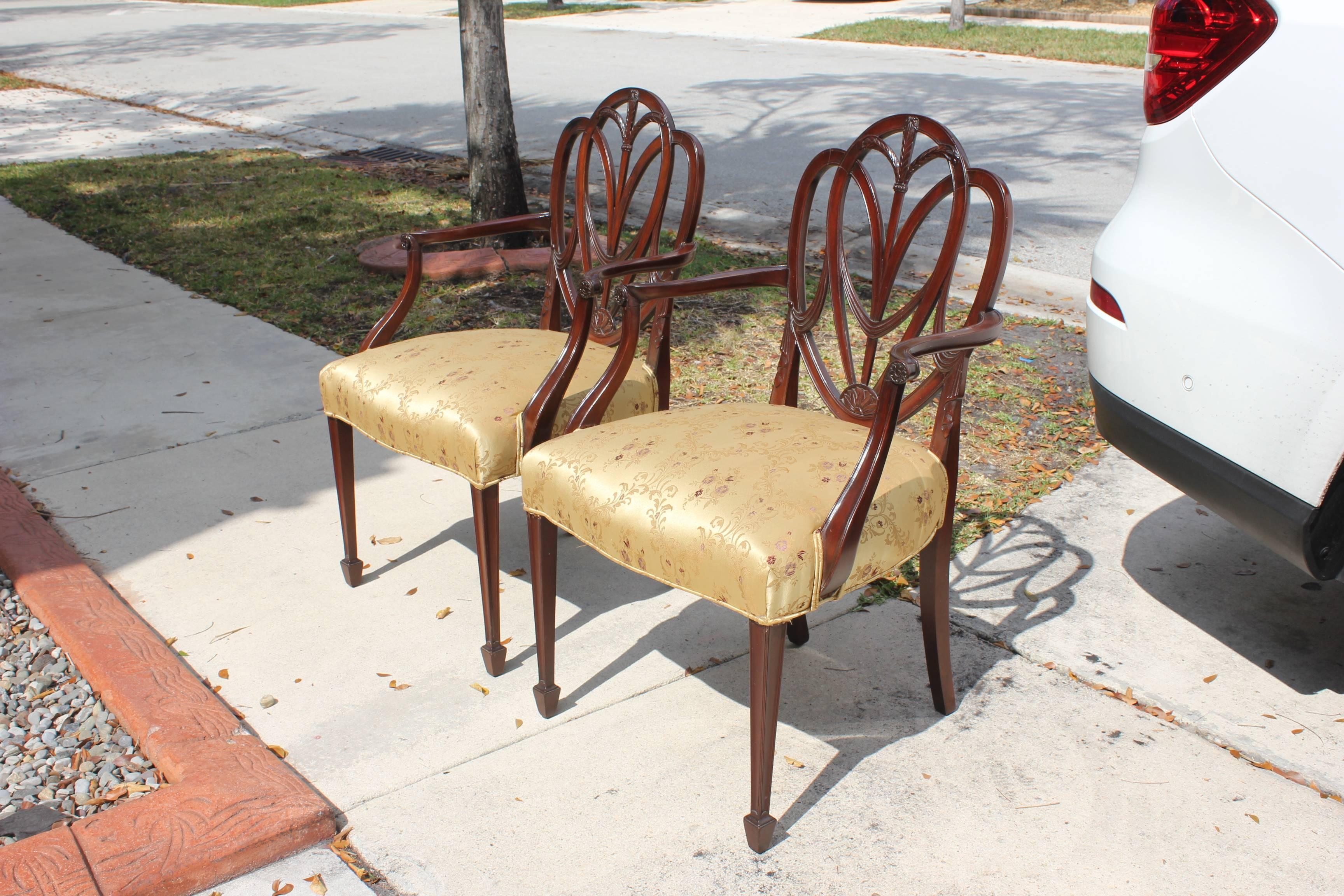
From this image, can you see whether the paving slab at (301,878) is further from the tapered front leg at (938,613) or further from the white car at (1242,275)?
the white car at (1242,275)

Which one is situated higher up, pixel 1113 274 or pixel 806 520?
pixel 1113 274

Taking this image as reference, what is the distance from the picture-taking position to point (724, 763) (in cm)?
242

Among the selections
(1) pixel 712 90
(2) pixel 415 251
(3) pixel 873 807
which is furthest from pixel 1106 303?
(1) pixel 712 90

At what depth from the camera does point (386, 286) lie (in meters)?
5.64

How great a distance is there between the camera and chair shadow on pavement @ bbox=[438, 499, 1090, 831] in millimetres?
2551

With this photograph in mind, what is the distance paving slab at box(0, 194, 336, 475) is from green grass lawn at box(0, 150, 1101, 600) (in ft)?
0.71

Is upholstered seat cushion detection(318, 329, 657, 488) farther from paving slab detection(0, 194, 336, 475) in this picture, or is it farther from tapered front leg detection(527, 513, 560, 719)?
paving slab detection(0, 194, 336, 475)

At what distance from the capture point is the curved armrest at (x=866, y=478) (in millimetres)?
2064

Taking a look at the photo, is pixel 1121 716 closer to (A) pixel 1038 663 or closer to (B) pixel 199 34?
(A) pixel 1038 663

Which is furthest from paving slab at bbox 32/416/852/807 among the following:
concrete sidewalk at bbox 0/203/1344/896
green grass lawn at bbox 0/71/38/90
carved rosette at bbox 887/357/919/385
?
green grass lawn at bbox 0/71/38/90

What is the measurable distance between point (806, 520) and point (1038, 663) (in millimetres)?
1002

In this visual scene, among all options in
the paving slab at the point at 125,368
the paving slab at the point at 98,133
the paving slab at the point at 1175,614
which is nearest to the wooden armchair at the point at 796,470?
the paving slab at the point at 1175,614

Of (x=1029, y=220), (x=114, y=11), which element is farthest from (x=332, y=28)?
(x=1029, y=220)

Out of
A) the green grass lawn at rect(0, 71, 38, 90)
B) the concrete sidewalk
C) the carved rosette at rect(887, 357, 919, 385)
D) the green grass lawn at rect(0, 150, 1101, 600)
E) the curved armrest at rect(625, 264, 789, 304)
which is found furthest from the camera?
the green grass lawn at rect(0, 71, 38, 90)
